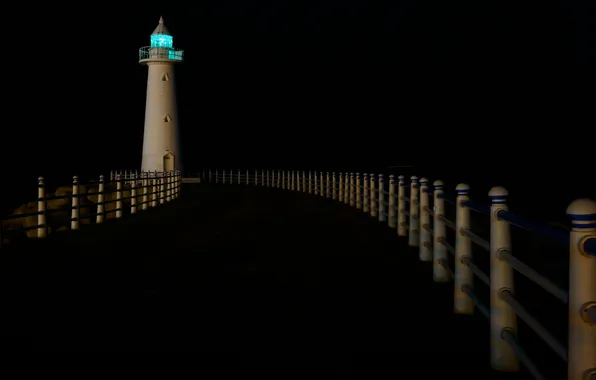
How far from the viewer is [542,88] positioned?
13138 cm

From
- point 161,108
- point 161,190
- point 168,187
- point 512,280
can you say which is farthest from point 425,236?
point 161,108

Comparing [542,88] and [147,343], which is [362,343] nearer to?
[147,343]

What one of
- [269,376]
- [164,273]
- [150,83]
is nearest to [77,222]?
[164,273]

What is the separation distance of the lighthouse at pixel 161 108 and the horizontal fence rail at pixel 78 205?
1791cm

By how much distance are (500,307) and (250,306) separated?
9.77 ft

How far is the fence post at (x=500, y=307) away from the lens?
5238 millimetres

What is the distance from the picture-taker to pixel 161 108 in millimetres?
53625

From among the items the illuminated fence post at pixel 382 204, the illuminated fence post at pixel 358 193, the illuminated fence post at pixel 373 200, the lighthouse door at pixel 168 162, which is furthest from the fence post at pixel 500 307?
the lighthouse door at pixel 168 162

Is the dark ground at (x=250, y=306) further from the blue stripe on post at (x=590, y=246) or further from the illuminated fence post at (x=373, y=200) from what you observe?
the illuminated fence post at (x=373, y=200)

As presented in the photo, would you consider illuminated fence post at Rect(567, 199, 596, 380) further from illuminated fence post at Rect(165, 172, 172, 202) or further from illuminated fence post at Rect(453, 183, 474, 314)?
illuminated fence post at Rect(165, 172, 172, 202)

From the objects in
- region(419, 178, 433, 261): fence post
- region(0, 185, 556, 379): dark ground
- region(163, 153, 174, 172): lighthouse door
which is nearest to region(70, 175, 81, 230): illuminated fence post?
region(0, 185, 556, 379): dark ground

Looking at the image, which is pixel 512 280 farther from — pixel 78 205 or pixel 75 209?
pixel 75 209

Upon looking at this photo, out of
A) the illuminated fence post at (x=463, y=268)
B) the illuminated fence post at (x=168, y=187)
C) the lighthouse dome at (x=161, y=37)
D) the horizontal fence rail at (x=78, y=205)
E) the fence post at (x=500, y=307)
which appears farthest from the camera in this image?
the lighthouse dome at (x=161, y=37)

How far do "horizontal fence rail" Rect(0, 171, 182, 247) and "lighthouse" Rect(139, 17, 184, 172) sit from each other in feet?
58.8
